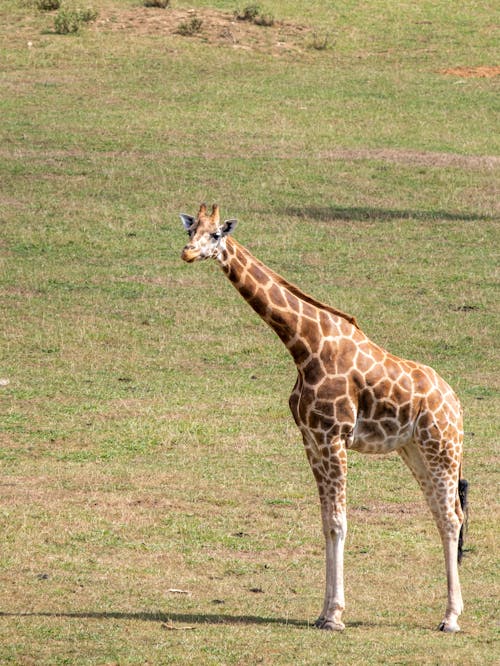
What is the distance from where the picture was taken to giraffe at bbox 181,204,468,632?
12.2 m

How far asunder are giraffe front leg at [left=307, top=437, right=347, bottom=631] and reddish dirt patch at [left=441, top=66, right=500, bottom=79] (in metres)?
37.3

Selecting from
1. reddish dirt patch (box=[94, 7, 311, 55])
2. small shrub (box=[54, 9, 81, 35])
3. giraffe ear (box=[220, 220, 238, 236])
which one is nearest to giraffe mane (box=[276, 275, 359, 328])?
giraffe ear (box=[220, 220, 238, 236])

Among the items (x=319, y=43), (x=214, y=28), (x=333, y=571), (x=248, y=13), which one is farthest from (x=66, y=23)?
(x=333, y=571)

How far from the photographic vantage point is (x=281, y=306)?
12.6 m

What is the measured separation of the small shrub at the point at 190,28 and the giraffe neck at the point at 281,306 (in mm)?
38486

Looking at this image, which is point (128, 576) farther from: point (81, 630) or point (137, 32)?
point (137, 32)

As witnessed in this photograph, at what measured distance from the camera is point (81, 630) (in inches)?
467

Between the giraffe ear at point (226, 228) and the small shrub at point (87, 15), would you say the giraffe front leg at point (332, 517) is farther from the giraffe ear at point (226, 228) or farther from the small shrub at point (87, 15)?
the small shrub at point (87, 15)

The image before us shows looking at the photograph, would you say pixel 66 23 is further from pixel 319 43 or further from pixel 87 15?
pixel 319 43

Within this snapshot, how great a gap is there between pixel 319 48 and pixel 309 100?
7.15m

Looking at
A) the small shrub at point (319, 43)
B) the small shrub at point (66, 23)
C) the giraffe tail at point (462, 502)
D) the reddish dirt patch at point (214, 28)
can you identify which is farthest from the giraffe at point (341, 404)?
the small shrub at point (319, 43)

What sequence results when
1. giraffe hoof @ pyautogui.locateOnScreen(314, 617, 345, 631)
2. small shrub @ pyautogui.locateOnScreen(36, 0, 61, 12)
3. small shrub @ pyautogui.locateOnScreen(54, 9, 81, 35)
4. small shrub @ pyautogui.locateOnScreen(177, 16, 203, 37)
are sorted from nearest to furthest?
giraffe hoof @ pyautogui.locateOnScreen(314, 617, 345, 631)
small shrub @ pyautogui.locateOnScreen(54, 9, 81, 35)
small shrub @ pyautogui.locateOnScreen(177, 16, 203, 37)
small shrub @ pyautogui.locateOnScreen(36, 0, 61, 12)

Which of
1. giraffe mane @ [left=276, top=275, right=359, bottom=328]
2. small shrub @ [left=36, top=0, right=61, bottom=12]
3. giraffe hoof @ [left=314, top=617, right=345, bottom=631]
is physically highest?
giraffe mane @ [left=276, top=275, right=359, bottom=328]

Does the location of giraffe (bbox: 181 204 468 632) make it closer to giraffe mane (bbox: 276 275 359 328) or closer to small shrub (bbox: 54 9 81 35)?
giraffe mane (bbox: 276 275 359 328)
